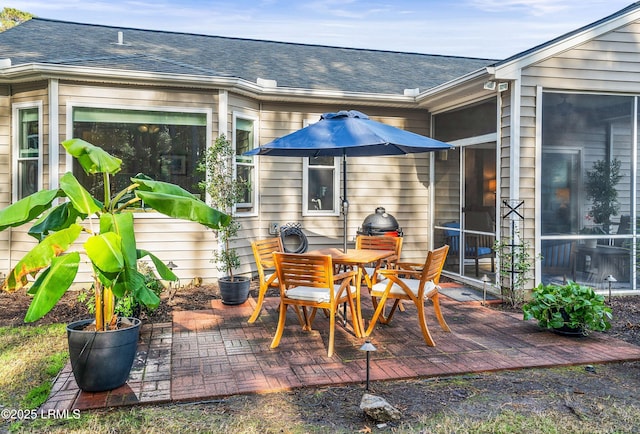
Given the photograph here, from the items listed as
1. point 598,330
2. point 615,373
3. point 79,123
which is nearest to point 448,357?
point 615,373

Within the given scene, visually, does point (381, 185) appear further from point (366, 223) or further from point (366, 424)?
point (366, 424)

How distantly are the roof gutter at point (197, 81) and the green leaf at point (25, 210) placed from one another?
3812 millimetres

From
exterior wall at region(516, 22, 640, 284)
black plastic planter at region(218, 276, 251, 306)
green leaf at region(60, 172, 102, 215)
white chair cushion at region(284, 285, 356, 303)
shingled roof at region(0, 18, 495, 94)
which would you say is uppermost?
shingled roof at region(0, 18, 495, 94)

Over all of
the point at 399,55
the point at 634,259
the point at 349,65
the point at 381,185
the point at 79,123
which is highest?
the point at 399,55

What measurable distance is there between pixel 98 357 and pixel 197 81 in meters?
4.64

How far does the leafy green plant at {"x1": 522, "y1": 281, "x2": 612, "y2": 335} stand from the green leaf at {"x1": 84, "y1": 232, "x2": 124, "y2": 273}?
4.02 m

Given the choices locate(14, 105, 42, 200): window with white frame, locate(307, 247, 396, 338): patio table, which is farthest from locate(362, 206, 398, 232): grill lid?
locate(14, 105, 42, 200): window with white frame

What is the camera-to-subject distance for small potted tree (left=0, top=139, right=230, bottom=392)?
317 centimetres

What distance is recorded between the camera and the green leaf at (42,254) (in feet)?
10.7

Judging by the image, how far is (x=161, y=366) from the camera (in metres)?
4.05

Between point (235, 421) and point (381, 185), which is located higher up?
point (381, 185)

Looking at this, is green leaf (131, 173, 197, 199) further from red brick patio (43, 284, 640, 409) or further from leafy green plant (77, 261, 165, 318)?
red brick patio (43, 284, 640, 409)

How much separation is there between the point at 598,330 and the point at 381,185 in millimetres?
4530

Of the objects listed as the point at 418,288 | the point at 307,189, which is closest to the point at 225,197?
the point at 307,189
